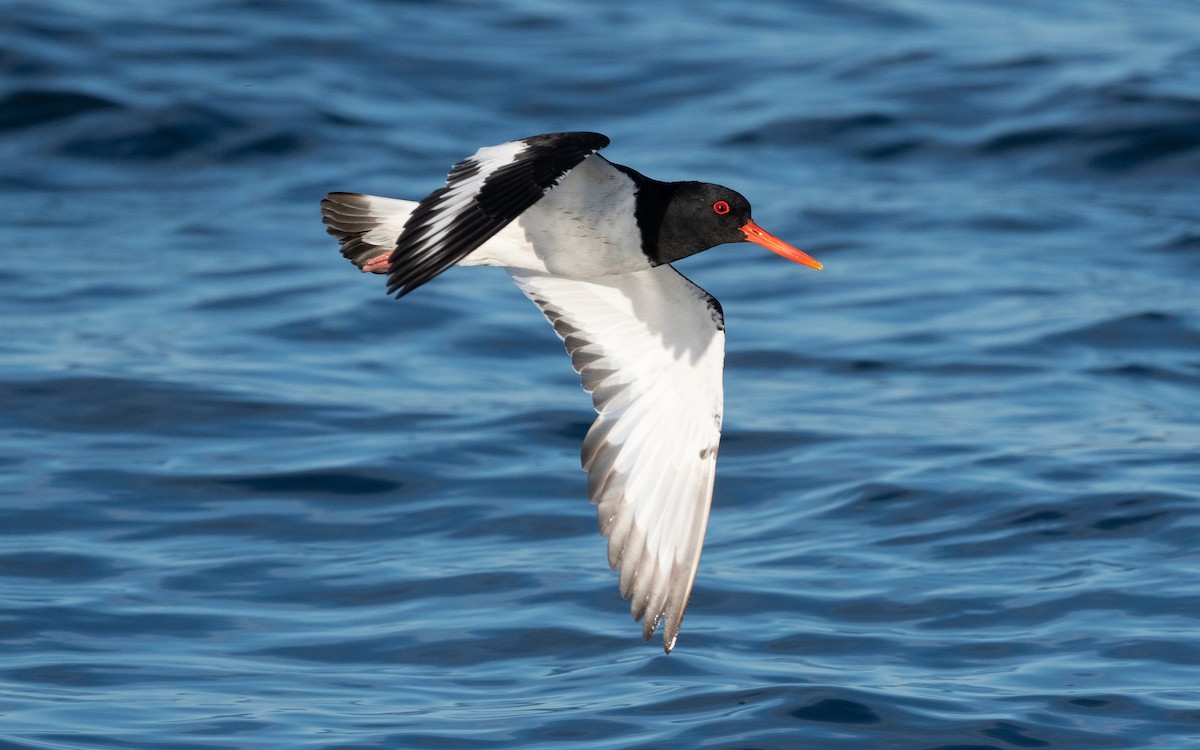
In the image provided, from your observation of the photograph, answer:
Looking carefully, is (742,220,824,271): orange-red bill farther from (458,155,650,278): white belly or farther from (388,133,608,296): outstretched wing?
(388,133,608,296): outstretched wing

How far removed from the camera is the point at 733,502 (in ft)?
38.9

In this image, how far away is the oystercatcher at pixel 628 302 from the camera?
325 inches

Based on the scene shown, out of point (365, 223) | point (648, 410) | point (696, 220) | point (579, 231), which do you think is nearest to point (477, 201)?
point (579, 231)

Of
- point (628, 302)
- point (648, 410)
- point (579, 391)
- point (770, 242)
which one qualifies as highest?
point (770, 242)

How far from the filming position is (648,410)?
30.1 ft

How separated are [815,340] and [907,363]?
2.87 ft

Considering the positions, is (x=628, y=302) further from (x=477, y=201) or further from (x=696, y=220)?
(x=477, y=201)

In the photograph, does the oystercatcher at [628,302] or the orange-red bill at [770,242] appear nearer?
the oystercatcher at [628,302]

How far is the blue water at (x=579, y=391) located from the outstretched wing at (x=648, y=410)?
35.1 inches

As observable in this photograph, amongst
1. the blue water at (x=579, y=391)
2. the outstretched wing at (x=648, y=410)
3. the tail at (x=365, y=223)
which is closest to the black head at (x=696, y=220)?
the outstretched wing at (x=648, y=410)

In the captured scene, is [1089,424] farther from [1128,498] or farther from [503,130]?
[503,130]

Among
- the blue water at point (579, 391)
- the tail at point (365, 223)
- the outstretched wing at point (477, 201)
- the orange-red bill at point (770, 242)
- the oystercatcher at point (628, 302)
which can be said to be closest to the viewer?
the outstretched wing at point (477, 201)

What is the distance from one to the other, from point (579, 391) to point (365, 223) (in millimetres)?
5365

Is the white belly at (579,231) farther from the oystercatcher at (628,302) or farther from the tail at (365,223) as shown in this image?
the tail at (365,223)
